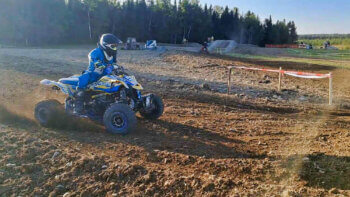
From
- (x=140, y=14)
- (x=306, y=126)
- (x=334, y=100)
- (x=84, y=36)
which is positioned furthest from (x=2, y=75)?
(x=140, y=14)

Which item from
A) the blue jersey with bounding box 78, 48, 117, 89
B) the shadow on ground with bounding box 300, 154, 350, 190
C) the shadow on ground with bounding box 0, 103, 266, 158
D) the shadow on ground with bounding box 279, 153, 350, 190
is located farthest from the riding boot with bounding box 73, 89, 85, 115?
the shadow on ground with bounding box 300, 154, 350, 190

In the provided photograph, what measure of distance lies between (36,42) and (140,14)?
973 inches

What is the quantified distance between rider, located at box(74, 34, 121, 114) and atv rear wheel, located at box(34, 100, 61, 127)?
48cm

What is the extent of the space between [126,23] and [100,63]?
61.3m

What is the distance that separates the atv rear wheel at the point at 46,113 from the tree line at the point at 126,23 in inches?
1792

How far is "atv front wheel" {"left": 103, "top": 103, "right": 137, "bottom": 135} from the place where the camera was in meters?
6.46

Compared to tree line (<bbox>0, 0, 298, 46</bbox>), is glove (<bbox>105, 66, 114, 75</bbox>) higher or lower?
lower

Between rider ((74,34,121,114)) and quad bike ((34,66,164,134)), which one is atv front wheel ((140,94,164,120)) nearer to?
quad bike ((34,66,164,134))

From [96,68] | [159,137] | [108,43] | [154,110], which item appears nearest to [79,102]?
[96,68]

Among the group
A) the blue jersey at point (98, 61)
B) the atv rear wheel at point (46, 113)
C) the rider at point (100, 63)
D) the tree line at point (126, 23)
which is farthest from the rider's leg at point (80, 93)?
the tree line at point (126, 23)

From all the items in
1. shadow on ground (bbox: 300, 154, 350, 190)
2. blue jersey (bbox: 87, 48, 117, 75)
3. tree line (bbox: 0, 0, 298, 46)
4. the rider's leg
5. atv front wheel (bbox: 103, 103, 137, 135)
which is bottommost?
shadow on ground (bbox: 300, 154, 350, 190)

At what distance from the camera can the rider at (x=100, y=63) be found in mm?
6977

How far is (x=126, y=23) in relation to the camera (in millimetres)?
65875

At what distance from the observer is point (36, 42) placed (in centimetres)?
5053
